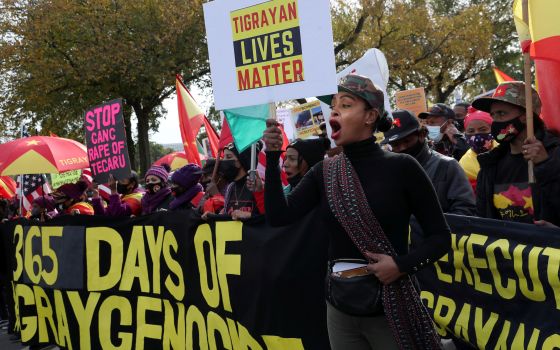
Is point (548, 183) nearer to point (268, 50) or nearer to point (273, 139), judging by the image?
point (273, 139)

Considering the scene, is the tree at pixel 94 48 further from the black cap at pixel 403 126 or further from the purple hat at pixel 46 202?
the black cap at pixel 403 126

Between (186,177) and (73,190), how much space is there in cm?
211

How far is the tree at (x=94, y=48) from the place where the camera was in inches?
827

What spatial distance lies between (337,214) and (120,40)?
1991cm

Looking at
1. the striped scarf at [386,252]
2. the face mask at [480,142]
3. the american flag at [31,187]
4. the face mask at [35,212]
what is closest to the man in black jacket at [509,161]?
the striped scarf at [386,252]

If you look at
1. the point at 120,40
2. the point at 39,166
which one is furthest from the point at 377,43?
the point at 39,166

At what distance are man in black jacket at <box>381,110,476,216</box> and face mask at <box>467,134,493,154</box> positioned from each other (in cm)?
135

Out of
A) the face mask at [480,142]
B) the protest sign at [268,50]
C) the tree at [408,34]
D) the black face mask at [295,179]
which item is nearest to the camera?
the protest sign at [268,50]

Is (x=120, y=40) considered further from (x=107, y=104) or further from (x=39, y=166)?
(x=107, y=104)

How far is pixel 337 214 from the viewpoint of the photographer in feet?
8.81

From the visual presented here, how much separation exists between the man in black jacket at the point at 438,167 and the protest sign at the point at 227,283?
38cm

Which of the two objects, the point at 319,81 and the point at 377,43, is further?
the point at 377,43

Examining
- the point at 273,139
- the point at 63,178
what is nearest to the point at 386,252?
the point at 273,139

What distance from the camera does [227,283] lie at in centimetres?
434
